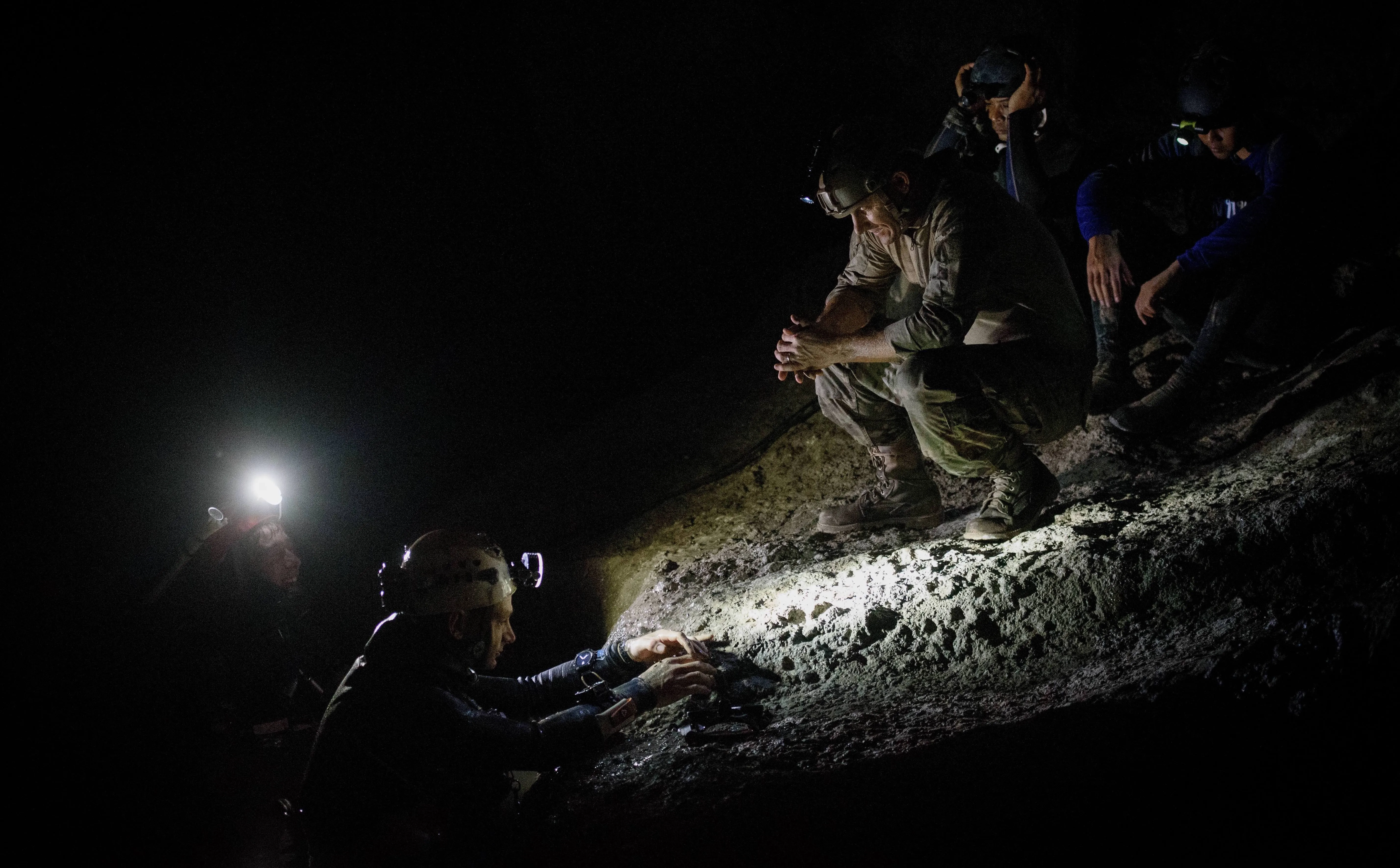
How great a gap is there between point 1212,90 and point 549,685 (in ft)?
13.4

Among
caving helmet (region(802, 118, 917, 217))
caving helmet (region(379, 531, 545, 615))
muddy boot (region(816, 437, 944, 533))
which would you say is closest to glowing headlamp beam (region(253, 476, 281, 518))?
caving helmet (region(379, 531, 545, 615))

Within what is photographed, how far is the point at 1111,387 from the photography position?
13.3 ft

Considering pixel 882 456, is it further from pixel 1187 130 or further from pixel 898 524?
pixel 1187 130

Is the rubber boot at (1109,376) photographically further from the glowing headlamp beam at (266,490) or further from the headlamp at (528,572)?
the glowing headlamp beam at (266,490)

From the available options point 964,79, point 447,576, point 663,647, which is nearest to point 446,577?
point 447,576

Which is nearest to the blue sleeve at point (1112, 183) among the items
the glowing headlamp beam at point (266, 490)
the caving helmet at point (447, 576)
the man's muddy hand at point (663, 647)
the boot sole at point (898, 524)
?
the boot sole at point (898, 524)

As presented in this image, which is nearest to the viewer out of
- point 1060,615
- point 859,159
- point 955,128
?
point 1060,615

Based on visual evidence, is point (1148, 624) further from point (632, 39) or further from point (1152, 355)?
point (632, 39)

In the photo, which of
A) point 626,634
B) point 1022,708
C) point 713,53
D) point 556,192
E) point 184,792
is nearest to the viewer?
point 1022,708

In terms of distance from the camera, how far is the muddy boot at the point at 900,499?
3.76 m

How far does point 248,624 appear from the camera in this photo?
5945 millimetres

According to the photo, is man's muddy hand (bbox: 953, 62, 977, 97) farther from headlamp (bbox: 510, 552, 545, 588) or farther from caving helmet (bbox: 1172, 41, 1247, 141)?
headlamp (bbox: 510, 552, 545, 588)

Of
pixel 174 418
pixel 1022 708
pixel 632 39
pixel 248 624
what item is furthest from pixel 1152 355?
pixel 174 418

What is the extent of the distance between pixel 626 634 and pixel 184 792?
11.9ft
